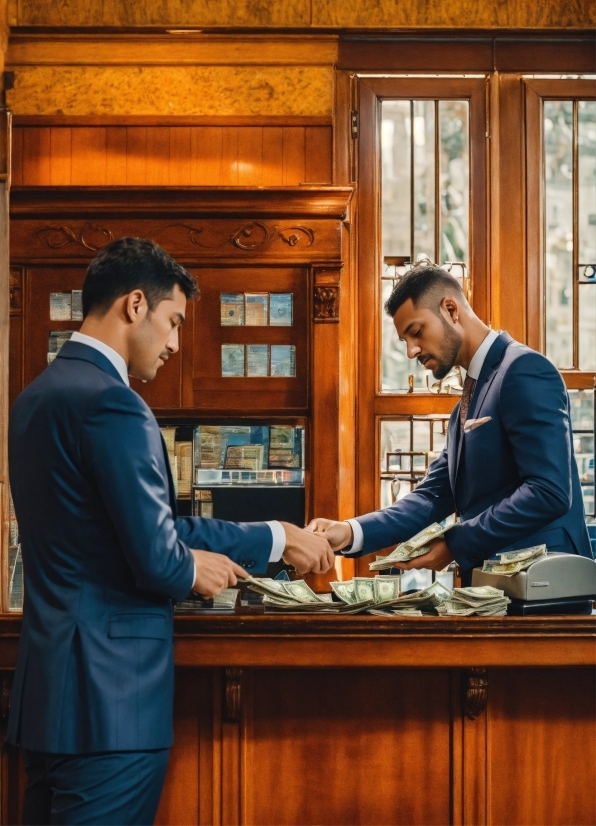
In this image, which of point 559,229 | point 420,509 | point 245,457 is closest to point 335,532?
point 420,509

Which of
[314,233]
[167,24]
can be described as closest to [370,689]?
[314,233]

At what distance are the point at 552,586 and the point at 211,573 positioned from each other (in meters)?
0.88

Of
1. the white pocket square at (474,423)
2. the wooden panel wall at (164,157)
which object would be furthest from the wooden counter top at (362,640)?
the wooden panel wall at (164,157)

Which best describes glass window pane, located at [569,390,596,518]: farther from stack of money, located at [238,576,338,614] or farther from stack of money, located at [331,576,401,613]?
stack of money, located at [238,576,338,614]

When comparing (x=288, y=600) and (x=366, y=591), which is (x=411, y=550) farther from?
(x=288, y=600)

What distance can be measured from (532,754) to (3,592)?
1.46 m

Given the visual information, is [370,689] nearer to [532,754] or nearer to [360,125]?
[532,754]

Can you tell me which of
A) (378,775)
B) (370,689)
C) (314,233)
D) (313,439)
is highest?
(314,233)

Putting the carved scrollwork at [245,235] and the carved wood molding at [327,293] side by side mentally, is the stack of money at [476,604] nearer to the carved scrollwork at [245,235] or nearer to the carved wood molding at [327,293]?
the carved wood molding at [327,293]

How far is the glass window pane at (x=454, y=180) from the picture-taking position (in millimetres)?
4895

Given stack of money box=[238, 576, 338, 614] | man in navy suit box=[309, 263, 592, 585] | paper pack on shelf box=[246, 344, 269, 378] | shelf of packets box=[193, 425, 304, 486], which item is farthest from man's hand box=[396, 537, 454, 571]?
paper pack on shelf box=[246, 344, 269, 378]

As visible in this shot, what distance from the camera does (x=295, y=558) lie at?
2.30 meters

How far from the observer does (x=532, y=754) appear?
2.30 meters

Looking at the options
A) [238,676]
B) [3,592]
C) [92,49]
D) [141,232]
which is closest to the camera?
[238,676]
